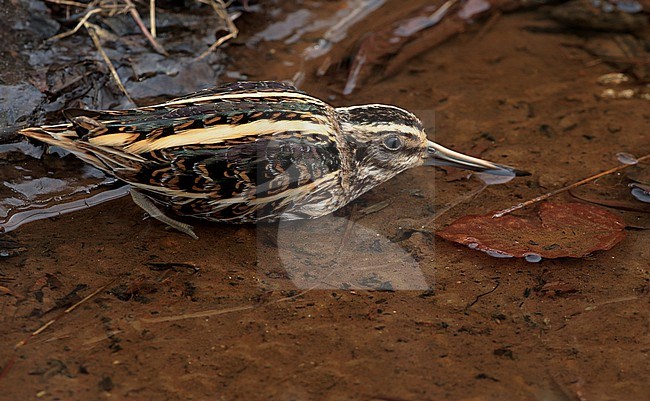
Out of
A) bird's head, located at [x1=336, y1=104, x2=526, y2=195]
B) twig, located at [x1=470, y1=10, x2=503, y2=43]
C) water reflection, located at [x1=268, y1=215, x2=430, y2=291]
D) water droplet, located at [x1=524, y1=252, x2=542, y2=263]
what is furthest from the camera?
twig, located at [x1=470, y1=10, x2=503, y2=43]

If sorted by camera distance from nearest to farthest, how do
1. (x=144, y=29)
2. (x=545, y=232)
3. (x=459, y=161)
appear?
(x=545, y=232)
(x=459, y=161)
(x=144, y=29)

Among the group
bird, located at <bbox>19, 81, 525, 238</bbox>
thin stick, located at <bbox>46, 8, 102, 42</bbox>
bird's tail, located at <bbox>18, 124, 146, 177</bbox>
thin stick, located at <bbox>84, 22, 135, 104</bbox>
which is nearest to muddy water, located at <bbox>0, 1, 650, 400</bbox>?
bird, located at <bbox>19, 81, 525, 238</bbox>

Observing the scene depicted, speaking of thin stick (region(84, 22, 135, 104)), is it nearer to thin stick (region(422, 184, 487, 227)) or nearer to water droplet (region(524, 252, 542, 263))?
thin stick (region(422, 184, 487, 227))

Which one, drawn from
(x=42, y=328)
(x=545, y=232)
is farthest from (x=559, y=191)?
(x=42, y=328)

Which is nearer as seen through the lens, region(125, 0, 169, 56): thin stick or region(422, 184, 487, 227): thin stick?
region(422, 184, 487, 227): thin stick

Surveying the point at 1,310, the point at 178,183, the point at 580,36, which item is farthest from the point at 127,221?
the point at 580,36

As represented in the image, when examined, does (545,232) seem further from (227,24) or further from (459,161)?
(227,24)

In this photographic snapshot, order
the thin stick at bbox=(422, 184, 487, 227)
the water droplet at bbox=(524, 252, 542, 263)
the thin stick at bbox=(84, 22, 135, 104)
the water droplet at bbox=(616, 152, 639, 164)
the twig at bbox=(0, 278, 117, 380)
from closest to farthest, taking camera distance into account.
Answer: the twig at bbox=(0, 278, 117, 380) → the water droplet at bbox=(524, 252, 542, 263) → the thin stick at bbox=(422, 184, 487, 227) → the water droplet at bbox=(616, 152, 639, 164) → the thin stick at bbox=(84, 22, 135, 104)
